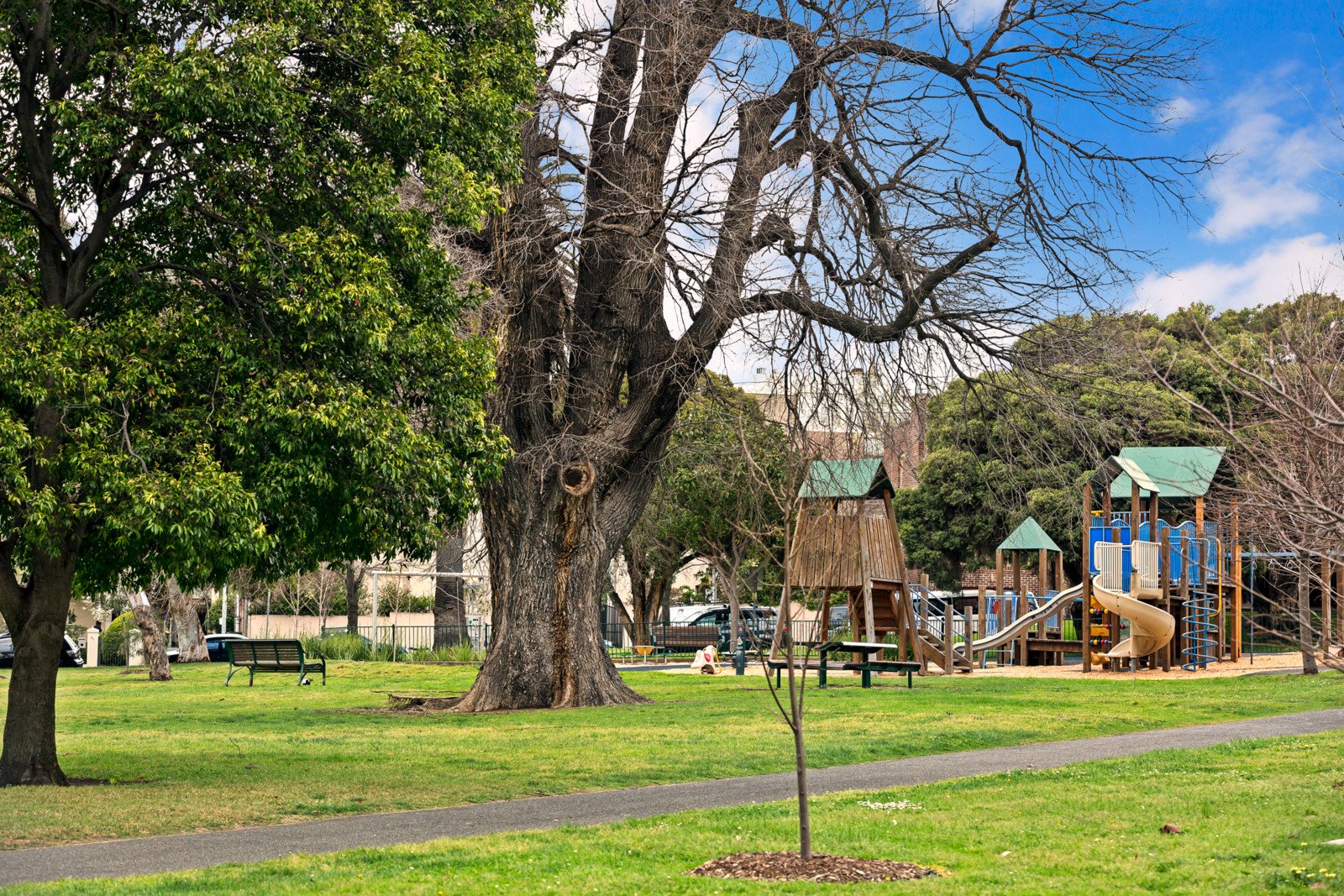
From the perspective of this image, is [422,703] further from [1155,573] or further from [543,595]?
[1155,573]

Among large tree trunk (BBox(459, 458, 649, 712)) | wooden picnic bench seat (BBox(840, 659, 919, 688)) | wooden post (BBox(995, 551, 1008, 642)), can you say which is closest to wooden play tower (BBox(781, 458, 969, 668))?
wooden picnic bench seat (BBox(840, 659, 919, 688))

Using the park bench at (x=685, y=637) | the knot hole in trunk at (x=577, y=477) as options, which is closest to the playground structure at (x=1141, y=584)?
the park bench at (x=685, y=637)

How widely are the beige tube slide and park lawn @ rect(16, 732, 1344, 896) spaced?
62.5ft

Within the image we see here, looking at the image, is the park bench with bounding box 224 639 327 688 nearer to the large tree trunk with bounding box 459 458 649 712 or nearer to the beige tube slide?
the large tree trunk with bounding box 459 458 649 712

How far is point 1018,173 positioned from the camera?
19031 mm

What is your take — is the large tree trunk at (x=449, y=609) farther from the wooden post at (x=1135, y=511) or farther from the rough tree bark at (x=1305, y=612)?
the rough tree bark at (x=1305, y=612)

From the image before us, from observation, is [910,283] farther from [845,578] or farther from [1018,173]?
[845,578]

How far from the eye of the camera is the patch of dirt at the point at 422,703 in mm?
20703

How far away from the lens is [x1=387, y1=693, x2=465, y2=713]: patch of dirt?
20703 millimetres

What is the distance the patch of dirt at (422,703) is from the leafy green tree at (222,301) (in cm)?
830

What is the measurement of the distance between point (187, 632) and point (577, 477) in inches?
900

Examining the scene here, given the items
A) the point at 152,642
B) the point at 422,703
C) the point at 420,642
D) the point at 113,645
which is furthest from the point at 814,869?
the point at 113,645

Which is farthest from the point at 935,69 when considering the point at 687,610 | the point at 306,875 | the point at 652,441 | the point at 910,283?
the point at 687,610

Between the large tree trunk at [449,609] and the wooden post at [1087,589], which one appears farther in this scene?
the large tree trunk at [449,609]
